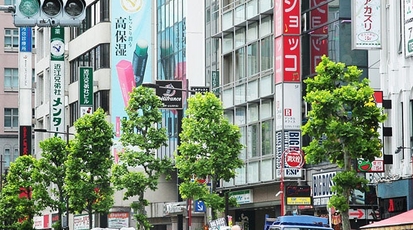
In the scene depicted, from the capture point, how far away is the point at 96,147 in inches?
2542

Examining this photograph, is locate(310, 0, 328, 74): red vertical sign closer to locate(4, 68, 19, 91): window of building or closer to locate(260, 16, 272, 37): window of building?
locate(260, 16, 272, 37): window of building

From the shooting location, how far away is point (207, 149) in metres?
53.7

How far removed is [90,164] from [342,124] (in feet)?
90.0

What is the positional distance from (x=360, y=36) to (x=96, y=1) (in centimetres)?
4395

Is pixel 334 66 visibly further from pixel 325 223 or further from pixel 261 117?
pixel 261 117

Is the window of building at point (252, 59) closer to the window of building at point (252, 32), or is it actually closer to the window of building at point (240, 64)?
the window of building at point (252, 32)

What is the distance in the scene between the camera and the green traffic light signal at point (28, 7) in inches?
1003

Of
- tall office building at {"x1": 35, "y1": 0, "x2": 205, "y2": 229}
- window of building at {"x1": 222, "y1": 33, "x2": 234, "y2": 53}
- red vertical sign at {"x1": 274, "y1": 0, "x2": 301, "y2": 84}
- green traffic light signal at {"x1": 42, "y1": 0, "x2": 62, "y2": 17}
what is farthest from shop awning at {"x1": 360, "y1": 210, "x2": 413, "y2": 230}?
tall office building at {"x1": 35, "y1": 0, "x2": 205, "y2": 229}

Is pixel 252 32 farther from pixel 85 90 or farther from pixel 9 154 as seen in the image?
pixel 9 154

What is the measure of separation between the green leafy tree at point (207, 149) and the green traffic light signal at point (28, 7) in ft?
91.9

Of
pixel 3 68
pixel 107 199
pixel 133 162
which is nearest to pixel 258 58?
pixel 133 162

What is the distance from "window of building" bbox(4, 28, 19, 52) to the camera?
5150 inches

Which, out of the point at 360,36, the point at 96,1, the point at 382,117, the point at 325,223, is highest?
the point at 96,1

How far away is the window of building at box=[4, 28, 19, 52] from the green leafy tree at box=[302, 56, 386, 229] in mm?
93822
